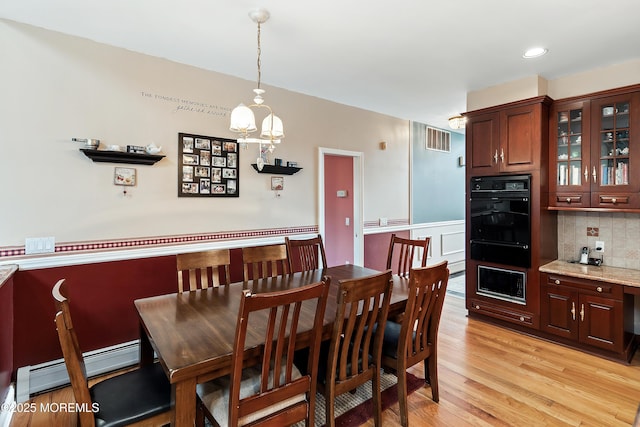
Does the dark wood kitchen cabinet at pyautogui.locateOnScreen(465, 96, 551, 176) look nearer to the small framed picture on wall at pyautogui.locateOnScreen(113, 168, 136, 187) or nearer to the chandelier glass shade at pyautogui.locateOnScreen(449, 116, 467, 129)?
the chandelier glass shade at pyautogui.locateOnScreen(449, 116, 467, 129)

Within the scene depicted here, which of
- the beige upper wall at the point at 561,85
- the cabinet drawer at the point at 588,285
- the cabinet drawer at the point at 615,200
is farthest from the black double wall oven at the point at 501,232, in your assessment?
the beige upper wall at the point at 561,85

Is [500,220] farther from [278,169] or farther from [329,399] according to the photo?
[329,399]

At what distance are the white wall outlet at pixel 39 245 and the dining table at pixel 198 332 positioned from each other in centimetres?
106

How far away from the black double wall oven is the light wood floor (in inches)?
23.6

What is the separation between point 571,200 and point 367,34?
102 inches

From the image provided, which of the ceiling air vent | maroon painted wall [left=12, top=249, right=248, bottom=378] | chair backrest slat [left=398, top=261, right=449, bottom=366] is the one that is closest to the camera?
chair backrest slat [left=398, top=261, right=449, bottom=366]

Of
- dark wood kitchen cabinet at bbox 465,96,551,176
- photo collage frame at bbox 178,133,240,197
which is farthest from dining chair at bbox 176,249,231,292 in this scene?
dark wood kitchen cabinet at bbox 465,96,551,176

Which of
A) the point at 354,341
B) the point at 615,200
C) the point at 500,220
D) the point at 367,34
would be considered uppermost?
the point at 367,34

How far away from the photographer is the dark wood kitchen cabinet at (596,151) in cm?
291

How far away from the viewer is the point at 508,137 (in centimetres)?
346

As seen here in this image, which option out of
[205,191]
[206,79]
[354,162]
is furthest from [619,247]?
[206,79]

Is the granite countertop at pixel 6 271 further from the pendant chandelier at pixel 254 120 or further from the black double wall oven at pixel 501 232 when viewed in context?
the black double wall oven at pixel 501 232

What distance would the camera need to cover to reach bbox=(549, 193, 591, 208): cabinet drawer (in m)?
3.16

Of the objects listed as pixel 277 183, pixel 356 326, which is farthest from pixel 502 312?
pixel 277 183
